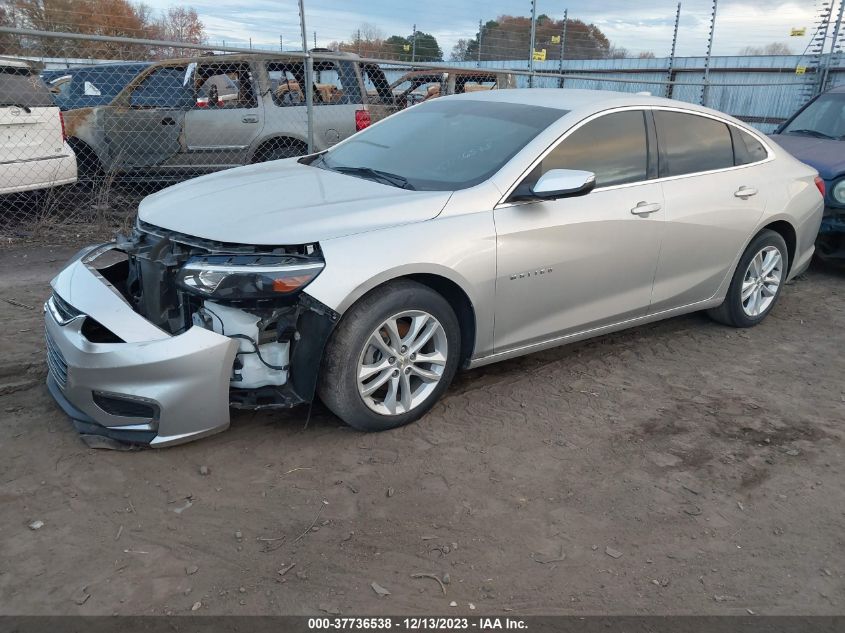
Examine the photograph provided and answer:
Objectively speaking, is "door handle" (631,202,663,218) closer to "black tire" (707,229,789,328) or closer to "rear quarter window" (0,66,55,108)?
"black tire" (707,229,789,328)

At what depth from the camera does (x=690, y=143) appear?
463 centimetres

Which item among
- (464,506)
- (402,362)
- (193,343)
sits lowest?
(464,506)

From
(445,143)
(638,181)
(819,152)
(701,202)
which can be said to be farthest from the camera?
(819,152)

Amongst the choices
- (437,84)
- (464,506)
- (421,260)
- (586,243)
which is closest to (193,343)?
(421,260)

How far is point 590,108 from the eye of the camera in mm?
4152

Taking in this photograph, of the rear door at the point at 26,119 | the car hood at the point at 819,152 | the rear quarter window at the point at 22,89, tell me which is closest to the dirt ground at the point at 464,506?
the car hood at the point at 819,152

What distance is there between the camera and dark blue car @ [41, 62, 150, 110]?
32.2ft

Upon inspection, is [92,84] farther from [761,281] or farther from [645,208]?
[761,281]

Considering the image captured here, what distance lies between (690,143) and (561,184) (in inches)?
60.4

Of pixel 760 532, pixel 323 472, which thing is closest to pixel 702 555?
pixel 760 532

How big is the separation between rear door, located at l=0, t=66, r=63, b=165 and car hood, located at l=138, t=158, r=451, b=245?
3.80 meters

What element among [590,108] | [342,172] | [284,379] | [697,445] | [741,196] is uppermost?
[590,108]
